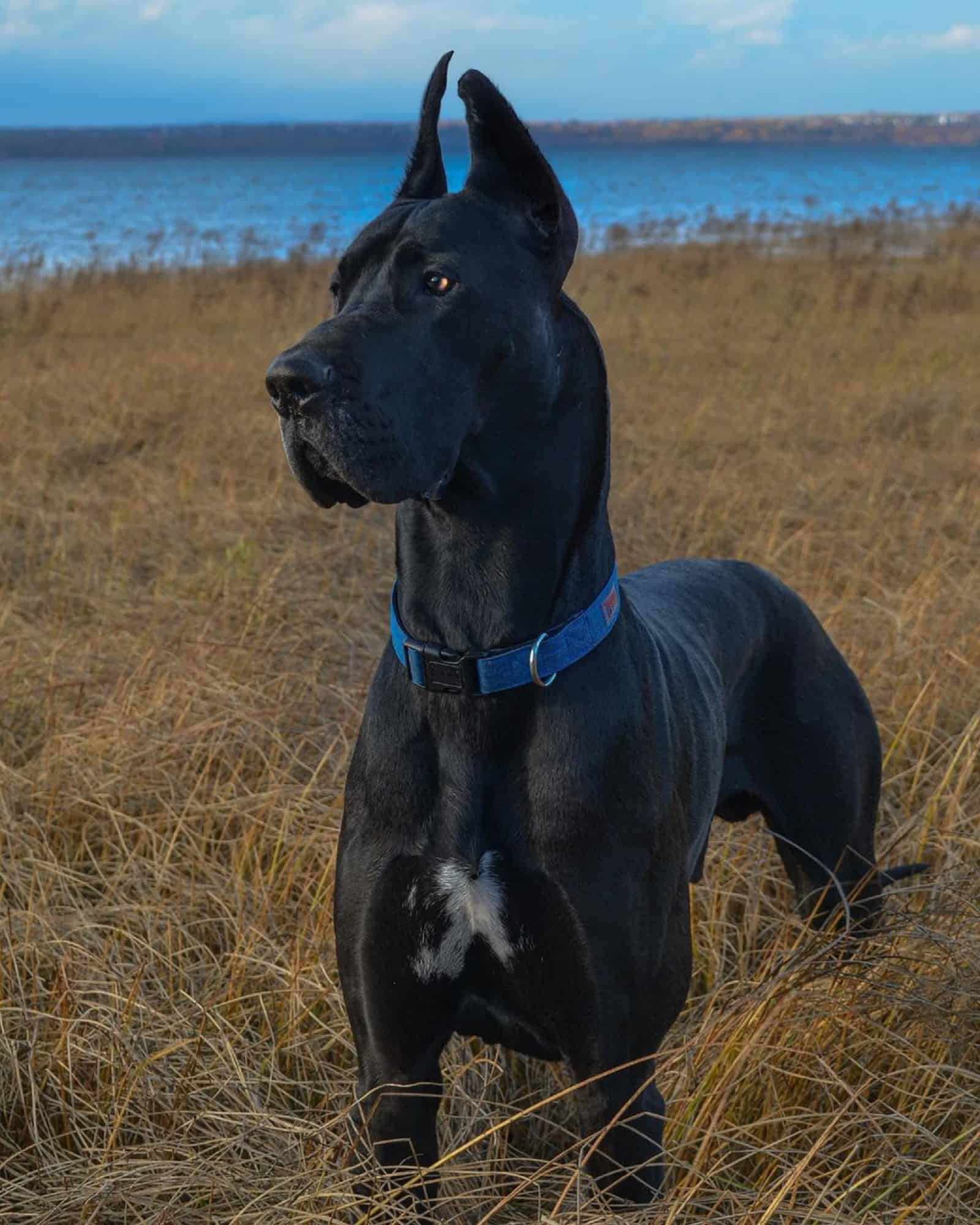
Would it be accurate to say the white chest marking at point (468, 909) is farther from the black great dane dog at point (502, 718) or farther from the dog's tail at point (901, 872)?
the dog's tail at point (901, 872)

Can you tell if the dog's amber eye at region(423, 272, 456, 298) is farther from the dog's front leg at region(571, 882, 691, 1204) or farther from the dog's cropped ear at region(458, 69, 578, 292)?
the dog's front leg at region(571, 882, 691, 1204)

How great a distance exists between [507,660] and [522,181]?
0.74 m

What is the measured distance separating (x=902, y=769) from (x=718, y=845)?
0.78m

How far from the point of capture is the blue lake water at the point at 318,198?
22.0m

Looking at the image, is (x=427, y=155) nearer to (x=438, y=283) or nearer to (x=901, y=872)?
(x=438, y=283)

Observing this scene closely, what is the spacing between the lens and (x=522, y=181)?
6.54 feet

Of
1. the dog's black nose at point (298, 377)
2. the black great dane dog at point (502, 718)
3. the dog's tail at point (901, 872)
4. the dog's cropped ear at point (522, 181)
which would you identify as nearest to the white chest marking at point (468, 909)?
the black great dane dog at point (502, 718)

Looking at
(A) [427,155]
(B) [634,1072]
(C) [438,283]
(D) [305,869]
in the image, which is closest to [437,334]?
(C) [438,283]

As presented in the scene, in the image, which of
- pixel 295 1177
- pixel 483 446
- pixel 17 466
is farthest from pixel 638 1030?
pixel 17 466

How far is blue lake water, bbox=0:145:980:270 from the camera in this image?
72.3ft

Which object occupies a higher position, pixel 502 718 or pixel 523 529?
pixel 523 529

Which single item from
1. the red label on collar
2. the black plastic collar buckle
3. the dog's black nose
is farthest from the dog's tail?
the dog's black nose

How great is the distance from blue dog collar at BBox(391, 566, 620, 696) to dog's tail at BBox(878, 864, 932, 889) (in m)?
1.36

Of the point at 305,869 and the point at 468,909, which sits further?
the point at 305,869
